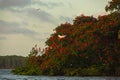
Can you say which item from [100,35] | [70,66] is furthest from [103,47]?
[70,66]

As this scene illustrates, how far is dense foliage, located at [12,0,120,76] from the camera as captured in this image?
9388 centimetres

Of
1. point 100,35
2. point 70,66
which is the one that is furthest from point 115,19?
point 70,66

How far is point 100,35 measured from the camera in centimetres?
9475

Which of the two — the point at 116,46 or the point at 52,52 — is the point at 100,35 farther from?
the point at 52,52

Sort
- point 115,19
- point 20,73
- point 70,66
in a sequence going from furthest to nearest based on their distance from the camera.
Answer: point 20,73 < point 70,66 < point 115,19

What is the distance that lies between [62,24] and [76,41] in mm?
9302

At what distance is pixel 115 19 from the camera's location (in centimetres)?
9306

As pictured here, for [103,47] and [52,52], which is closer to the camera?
[103,47]

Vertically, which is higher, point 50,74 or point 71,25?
point 71,25

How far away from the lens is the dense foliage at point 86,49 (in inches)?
→ 3696

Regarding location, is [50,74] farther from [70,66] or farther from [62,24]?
[62,24]

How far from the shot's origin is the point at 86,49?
311 feet

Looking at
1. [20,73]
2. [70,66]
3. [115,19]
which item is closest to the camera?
[115,19]

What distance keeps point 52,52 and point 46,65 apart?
316 centimetres
